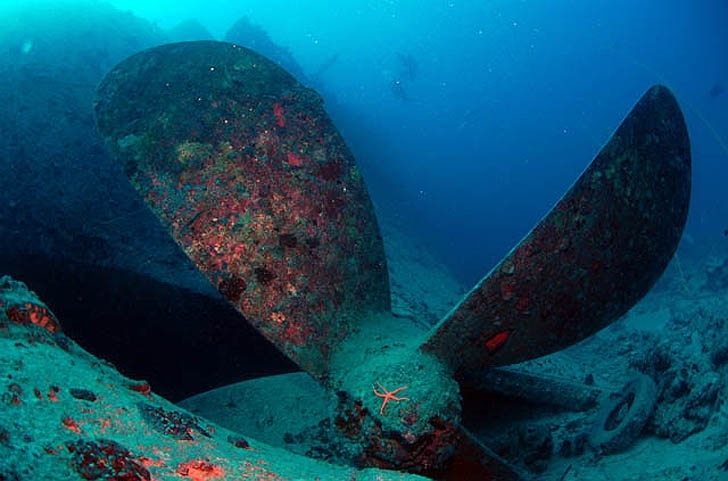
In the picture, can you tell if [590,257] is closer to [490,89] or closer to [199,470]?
[199,470]

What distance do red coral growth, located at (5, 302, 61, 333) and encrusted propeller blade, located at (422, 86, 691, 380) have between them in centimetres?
173

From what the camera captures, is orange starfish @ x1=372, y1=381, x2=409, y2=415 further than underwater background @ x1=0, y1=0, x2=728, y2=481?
No

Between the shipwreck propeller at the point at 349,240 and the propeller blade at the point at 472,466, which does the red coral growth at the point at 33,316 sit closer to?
the shipwreck propeller at the point at 349,240

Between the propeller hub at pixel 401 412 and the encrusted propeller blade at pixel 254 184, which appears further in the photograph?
the encrusted propeller blade at pixel 254 184

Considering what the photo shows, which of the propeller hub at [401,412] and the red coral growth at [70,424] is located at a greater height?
the propeller hub at [401,412]

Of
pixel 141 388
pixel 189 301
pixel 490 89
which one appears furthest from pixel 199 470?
pixel 490 89

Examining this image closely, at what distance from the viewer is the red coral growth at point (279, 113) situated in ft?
10.6

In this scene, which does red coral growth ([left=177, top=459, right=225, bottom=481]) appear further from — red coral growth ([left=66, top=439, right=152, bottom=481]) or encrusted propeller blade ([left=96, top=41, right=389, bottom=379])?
encrusted propeller blade ([left=96, top=41, right=389, bottom=379])

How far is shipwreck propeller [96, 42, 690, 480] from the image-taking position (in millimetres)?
2371

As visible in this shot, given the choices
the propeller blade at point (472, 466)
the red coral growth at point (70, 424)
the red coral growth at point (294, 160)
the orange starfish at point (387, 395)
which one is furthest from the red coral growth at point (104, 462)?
the red coral growth at point (294, 160)

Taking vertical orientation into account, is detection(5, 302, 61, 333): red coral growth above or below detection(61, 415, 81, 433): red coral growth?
below

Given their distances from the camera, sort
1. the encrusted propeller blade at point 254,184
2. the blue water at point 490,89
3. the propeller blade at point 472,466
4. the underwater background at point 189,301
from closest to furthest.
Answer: the propeller blade at point 472,466 → the encrusted propeller blade at point 254,184 → the underwater background at point 189,301 → the blue water at point 490,89

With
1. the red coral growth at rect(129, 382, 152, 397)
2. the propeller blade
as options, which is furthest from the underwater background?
the propeller blade

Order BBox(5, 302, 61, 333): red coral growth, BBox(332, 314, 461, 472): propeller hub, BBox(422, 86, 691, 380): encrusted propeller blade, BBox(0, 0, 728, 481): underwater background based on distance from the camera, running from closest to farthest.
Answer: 1. BBox(5, 302, 61, 333): red coral growth
2. BBox(422, 86, 691, 380): encrusted propeller blade
3. BBox(332, 314, 461, 472): propeller hub
4. BBox(0, 0, 728, 481): underwater background
